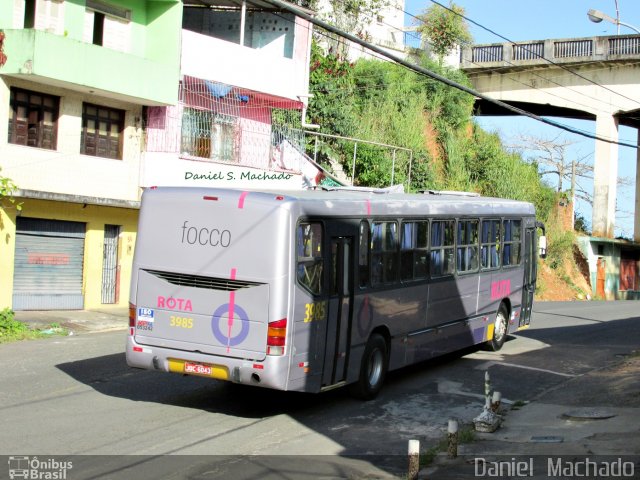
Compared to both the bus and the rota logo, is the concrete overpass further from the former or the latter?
the rota logo

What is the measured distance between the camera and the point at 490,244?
17156 millimetres

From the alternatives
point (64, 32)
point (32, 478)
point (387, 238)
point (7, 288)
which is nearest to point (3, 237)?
point (7, 288)

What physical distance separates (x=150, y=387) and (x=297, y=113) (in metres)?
18.7

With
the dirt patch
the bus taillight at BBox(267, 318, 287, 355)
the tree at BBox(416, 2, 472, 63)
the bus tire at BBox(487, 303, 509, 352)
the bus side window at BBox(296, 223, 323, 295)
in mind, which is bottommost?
the dirt patch

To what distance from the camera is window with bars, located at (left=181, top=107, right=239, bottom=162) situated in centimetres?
2523

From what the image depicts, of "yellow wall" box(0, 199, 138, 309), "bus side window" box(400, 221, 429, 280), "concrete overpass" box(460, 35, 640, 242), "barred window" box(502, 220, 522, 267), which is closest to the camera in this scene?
"bus side window" box(400, 221, 429, 280)

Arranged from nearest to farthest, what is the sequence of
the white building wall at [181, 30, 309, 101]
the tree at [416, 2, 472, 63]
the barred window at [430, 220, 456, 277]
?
1. the barred window at [430, 220, 456, 277]
2. the white building wall at [181, 30, 309, 101]
3. the tree at [416, 2, 472, 63]

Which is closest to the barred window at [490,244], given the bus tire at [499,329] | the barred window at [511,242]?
the barred window at [511,242]

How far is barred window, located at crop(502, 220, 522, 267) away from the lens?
58.9 ft

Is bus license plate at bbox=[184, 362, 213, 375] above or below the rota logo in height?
below

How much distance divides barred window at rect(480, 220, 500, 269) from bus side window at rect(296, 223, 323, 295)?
246 inches

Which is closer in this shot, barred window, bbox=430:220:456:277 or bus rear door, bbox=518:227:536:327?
barred window, bbox=430:220:456:277

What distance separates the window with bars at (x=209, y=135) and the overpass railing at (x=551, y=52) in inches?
681

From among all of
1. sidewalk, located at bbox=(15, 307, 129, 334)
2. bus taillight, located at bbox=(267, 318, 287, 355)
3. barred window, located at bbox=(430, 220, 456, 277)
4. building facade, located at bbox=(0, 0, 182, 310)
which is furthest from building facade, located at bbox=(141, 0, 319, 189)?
bus taillight, located at bbox=(267, 318, 287, 355)
